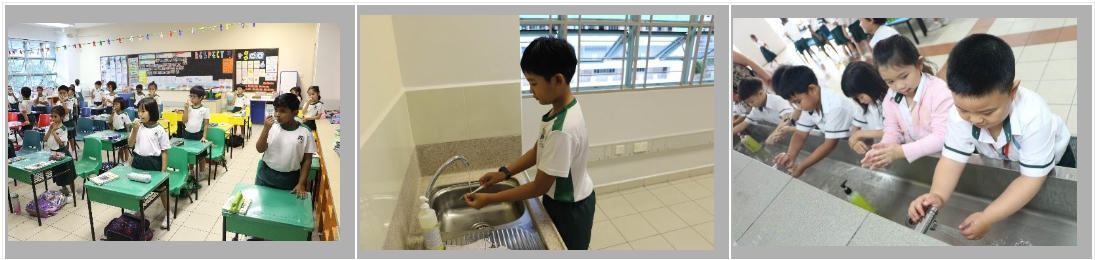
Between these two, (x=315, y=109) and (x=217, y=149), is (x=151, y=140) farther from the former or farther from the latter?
(x=315, y=109)

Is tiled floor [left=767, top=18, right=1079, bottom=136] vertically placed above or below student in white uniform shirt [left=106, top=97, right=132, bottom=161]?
above

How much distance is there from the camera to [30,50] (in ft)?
3.98

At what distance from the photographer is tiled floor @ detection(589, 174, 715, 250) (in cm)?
237

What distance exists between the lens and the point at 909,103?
1.13 meters

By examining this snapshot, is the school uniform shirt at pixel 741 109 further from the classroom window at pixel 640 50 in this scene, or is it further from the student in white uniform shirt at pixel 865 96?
the classroom window at pixel 640 50

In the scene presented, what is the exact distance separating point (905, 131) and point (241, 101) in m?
2.70

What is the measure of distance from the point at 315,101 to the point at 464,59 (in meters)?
0.65

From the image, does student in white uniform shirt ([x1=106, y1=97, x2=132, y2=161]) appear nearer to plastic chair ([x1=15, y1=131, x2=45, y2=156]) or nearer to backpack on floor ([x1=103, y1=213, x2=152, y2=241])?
plastic chair ([x1=15, y1=131, x2=45, y2=156])

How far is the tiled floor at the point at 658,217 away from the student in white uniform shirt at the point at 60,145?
247 cm

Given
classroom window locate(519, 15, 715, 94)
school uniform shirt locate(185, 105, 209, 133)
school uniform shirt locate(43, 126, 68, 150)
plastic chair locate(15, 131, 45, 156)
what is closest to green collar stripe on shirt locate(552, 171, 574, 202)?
classroom window locate(519, 15, 715, 94)

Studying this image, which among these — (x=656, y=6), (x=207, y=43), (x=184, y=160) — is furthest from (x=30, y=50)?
(x=656, y=6)

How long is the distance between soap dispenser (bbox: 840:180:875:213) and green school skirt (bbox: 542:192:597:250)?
89cm

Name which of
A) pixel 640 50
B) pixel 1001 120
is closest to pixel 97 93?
pixel 640 50

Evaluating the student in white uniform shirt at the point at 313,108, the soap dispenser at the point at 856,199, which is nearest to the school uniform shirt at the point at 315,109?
the student in white uniform shirt at the point at 313,108
